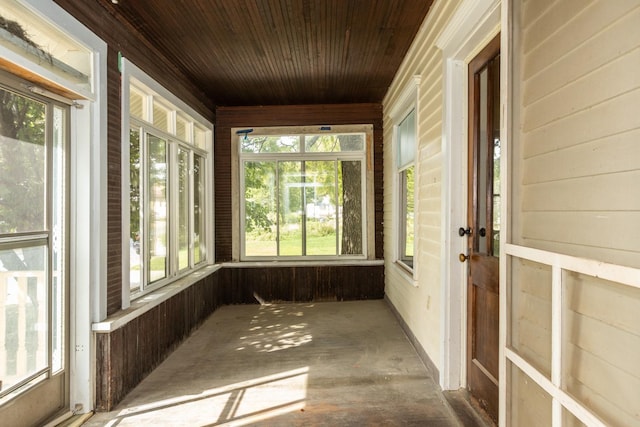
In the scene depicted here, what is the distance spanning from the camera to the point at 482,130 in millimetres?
2518

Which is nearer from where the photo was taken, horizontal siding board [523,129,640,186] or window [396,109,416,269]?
horizontal siding board [523,129,640,186]

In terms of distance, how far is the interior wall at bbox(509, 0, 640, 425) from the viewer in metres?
1.11

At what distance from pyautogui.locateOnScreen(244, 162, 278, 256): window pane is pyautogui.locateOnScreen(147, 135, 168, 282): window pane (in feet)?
6.57

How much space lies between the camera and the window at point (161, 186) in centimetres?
343

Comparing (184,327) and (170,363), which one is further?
(184,327)

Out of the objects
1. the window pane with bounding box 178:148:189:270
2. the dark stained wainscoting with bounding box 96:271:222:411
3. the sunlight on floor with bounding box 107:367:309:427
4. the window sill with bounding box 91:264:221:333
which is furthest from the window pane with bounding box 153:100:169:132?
the sunlight on floor with bounding box 107:367:309:427

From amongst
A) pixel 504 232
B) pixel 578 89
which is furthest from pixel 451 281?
pixel 578 89

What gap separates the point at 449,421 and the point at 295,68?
3.72 m

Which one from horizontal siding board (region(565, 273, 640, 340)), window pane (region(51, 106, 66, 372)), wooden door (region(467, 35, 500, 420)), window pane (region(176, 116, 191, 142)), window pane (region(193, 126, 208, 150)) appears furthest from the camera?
window pane (region(193, 126, 208, 150))

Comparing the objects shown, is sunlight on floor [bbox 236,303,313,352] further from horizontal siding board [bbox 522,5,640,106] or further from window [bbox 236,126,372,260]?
horizontal siding board [bbox 522,5,640,106]

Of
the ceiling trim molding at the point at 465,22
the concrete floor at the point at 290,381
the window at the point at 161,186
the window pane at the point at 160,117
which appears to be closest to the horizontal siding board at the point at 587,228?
the ceiling trim molding at the point at 465,22

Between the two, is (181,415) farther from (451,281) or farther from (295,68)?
(295,68)

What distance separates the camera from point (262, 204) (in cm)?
602

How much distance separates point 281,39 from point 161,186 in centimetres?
190
